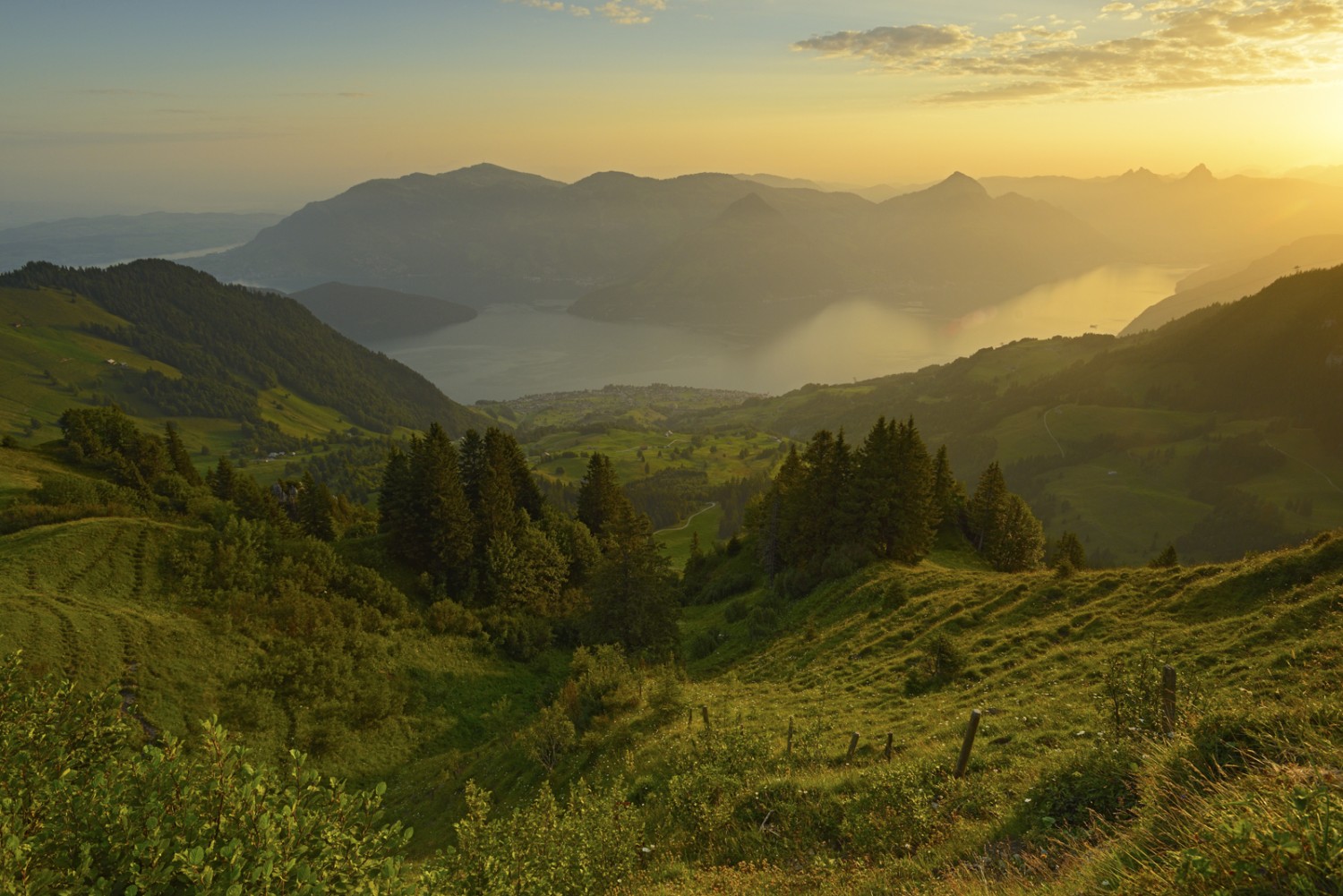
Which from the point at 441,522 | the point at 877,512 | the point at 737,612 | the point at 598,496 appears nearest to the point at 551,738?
the point at 737,612

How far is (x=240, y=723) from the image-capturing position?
32812mm

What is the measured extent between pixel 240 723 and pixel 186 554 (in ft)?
43.0

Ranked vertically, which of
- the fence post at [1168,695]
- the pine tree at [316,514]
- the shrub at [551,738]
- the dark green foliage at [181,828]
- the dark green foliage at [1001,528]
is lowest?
the dark green foliage at [1001,528]

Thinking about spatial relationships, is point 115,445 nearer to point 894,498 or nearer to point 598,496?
point 598,496

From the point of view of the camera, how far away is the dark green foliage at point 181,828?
6.20m

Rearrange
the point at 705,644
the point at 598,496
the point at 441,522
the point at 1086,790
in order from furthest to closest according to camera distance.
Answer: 1. the point at 598,496
2. the point at 441,522
3. the point at 705,644
4. the point at 1086,790

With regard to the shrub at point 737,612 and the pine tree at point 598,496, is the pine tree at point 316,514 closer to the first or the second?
the pine tree at point 598,496

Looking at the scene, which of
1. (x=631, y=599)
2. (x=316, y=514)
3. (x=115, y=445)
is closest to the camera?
(x=631, y=599)

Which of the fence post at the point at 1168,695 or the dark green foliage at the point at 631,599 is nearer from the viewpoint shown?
the fence post at the point at 1168,695

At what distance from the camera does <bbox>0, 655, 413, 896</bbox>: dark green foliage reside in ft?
20.4

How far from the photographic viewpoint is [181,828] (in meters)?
7.12

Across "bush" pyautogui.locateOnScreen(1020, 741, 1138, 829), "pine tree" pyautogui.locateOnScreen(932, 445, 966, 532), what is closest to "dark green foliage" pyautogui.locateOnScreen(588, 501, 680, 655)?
"pine tree" pyautogui.locateOnScreen(932, 445, 966, 532)

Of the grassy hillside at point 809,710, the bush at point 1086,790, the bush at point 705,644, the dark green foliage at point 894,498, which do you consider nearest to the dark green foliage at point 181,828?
the grassy hillside at point 809,710

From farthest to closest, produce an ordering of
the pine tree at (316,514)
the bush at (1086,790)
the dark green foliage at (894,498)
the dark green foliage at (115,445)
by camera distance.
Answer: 1. the pine tree at (316,514)
2. the dark green foliage at (894,498)
3. the dark green foliage at (115,445)
4. the bush at (1086,790)
